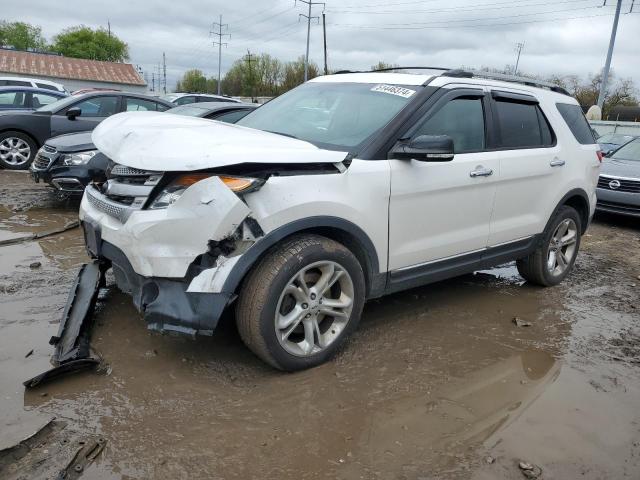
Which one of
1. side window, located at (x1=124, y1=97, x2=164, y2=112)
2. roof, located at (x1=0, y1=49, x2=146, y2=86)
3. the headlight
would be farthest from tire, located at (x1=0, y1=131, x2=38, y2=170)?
roof, located at (x1=0, y1=49, x2=146, y2=86)

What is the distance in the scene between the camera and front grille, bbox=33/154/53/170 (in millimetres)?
6672

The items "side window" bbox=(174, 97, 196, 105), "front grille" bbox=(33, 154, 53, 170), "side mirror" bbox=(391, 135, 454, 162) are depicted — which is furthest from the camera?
"side window" bbox=(174, 97, 196, 105)

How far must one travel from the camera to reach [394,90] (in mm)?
3887

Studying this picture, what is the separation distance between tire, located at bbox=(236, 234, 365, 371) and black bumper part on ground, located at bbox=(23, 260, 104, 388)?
0.98 metres

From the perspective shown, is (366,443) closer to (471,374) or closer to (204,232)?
(471,374)

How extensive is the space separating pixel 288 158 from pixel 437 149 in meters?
1.00

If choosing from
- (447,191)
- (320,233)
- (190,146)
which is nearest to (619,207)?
(447,191)

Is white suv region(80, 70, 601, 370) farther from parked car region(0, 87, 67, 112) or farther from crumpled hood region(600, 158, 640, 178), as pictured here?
parked car region(0, 87, 67, 112)

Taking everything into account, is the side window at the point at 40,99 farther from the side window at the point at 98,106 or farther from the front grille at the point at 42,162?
the front grille at the point at 42,162

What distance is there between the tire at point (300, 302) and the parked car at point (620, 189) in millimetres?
7177

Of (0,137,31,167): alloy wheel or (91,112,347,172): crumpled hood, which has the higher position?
(91,112,347,172): crumpled hood

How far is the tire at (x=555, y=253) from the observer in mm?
5039

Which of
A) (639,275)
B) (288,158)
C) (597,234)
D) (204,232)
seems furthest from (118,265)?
(597,234)

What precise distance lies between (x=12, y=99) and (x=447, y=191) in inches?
430
